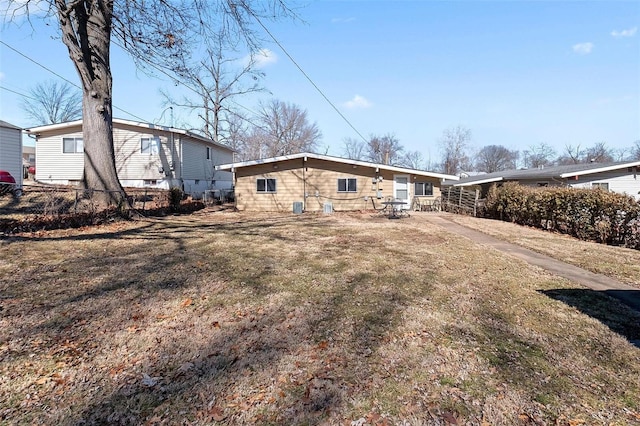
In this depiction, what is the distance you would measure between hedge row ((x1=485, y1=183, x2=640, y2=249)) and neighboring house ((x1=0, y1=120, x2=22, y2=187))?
2094 centimetres

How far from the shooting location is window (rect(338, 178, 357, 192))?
1798cm

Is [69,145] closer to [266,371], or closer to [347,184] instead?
[347,184]

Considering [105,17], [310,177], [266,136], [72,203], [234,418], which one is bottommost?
[234,418]

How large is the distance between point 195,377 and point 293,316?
1259 mm

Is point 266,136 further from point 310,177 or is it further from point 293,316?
point 293,316

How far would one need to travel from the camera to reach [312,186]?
1792cm

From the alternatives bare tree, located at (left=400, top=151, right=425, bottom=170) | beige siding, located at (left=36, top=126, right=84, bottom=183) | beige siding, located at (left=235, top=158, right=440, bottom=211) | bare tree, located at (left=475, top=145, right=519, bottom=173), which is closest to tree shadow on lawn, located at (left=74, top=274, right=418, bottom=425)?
beige siding, located at (left=235, top=158, right=440, bottom=211)

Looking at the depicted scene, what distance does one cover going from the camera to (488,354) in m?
2.90

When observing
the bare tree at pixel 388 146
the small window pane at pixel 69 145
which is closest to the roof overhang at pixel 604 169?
the small window pane at pixel 69 145

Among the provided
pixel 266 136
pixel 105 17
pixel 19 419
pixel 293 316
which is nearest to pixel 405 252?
pixel 293 316

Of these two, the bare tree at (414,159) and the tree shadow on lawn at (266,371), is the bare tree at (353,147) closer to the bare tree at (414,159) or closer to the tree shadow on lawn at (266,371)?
the bare tree at (414,159)

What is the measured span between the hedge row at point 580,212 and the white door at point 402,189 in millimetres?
5020

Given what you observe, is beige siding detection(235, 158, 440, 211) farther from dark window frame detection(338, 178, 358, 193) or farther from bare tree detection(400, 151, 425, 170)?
bare tree detection(400, 151, 425, 170)

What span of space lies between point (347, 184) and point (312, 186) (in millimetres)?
1841
